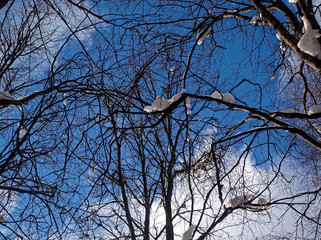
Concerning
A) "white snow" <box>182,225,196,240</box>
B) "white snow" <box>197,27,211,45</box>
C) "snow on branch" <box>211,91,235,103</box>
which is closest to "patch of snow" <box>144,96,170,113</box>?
"snow on branch" <box>211,91,235,103</box>

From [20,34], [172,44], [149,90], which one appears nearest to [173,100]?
[172,44]

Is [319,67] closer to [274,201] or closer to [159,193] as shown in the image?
[274,201]

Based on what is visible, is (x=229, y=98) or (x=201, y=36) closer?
(x=229, y=98)

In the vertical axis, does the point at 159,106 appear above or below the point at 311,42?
below

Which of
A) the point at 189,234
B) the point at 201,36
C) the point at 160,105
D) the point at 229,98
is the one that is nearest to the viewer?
the point at 160,105

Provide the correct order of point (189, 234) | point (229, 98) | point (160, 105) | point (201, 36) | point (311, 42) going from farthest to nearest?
point (201, 36) → point (189, 234) → point (229, 98) → point (160, 105) → point (311, 42)

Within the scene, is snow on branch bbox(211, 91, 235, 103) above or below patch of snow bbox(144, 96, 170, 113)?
above

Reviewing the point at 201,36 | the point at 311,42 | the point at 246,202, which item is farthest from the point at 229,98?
the point at 246,202

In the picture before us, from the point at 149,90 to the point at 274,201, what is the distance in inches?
93.7

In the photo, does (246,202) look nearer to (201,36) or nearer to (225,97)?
(225,97)

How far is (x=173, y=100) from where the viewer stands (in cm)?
241

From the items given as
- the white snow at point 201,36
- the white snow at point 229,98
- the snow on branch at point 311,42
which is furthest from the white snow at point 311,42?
the white snow at point 201,36

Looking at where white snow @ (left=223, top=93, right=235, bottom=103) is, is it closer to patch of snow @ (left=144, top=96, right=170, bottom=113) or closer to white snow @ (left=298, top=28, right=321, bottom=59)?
patch of snow @ (left=144, top=96, right=170, bottom=113)

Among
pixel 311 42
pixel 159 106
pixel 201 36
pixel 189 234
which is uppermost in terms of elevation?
pixel 201 36
